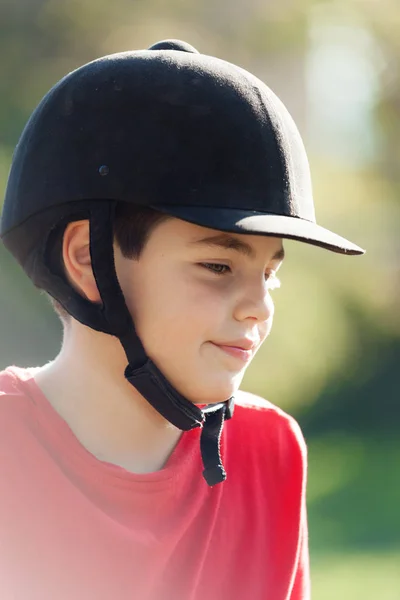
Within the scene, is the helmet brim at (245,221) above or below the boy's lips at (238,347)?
above

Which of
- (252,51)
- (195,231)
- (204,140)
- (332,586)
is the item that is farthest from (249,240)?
(252,51)

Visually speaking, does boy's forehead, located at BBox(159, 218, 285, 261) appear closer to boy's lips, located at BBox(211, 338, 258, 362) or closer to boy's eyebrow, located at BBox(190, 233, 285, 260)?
boy's eyebrow, located at BBox(190, 233, 285, 260)

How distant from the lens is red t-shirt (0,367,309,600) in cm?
158

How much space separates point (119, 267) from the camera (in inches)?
65.3

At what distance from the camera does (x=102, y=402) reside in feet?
5.54

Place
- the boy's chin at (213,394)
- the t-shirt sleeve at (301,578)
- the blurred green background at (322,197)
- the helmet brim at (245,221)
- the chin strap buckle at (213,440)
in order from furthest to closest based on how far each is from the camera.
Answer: the blurred green background at (322,197) → the t-shirt sleeve at (301,578) → the chin strap buckle at (213,440) → the boy's chin at (213,394) → the helmet brim at (245,221)

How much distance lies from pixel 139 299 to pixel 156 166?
0.25 meters

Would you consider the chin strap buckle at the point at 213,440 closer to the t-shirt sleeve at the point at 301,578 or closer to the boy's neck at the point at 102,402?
the boy's neck at the point at 102,402

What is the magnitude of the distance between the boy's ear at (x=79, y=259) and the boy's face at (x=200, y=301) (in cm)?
9

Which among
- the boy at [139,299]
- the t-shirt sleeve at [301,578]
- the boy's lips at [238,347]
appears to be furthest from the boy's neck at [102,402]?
the t-shirt sleeve at [301,578]

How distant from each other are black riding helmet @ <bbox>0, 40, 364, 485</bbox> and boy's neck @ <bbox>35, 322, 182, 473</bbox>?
77 millimetres

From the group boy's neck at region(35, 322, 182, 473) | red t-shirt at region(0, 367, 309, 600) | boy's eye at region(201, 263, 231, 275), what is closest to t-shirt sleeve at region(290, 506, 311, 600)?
red t-shirt at region(0, 367, 309, 600)

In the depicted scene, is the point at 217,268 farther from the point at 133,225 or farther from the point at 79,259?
the point at 79,259

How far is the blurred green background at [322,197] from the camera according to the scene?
16.1ft
